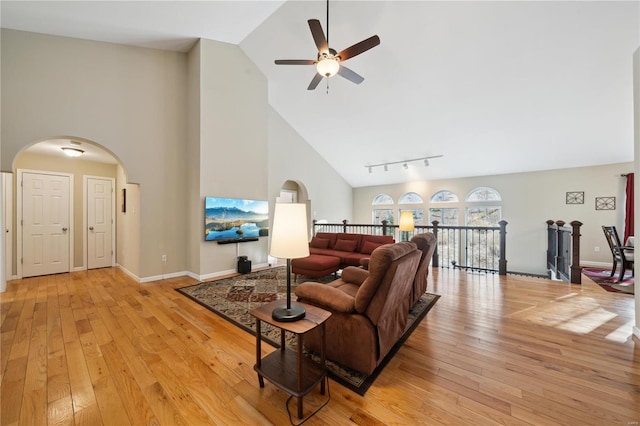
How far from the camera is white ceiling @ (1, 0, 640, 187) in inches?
134

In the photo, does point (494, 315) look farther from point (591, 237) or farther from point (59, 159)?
point (59, 159)

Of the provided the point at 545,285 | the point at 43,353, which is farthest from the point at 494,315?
the point at 43,353

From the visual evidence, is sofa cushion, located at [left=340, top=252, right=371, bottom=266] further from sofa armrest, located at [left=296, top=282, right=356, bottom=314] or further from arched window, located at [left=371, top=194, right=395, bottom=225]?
arched window, located at [left=371, top=194, right=395, bottom=225]

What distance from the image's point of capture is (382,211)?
9562 mm

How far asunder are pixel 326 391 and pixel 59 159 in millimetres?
6776

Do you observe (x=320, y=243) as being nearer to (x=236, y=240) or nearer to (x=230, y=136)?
(x=236, y=240)

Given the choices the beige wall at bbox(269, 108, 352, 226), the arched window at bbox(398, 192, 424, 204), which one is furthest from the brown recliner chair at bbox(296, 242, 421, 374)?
the arched window at bbox(398, 192, 424, 204)

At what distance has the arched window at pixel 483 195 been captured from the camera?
7523mm

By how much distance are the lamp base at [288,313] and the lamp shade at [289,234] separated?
1.18 feet

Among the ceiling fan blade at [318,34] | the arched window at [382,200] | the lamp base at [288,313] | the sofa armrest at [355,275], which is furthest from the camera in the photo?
the arched window at [382,200]

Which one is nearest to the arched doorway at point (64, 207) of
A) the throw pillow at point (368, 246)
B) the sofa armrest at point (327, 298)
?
the sofa armrest at point (327, 298)

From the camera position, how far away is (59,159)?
5008 mm

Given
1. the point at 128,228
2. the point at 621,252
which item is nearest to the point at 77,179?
the point at 128,228

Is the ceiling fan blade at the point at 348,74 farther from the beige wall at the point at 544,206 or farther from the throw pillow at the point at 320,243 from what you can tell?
the beige wall at the point at 544,206
